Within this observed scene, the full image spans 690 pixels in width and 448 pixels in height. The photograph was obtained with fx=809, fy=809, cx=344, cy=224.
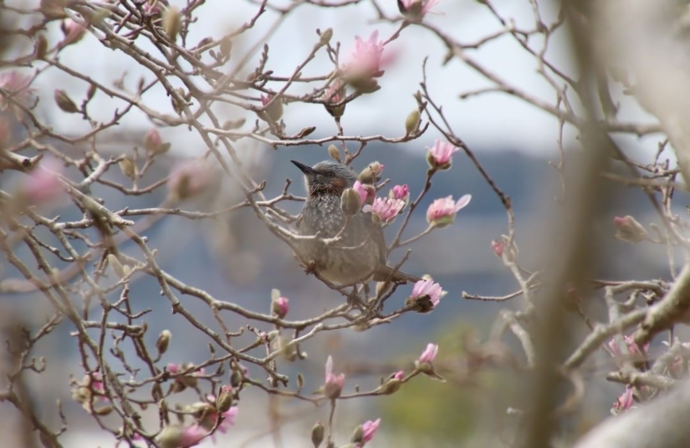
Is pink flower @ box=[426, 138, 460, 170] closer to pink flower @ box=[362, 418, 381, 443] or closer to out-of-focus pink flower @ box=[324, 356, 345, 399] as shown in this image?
out-of-focus pink flower @ box=[324, 356, 345, 399]

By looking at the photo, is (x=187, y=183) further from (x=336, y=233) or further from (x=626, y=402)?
(x=336, y=233)

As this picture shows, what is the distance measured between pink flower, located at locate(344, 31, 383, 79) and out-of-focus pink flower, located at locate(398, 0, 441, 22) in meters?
0.16

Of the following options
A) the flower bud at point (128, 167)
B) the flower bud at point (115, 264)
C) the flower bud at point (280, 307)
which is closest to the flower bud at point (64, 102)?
the flower bud at point (128, 167)

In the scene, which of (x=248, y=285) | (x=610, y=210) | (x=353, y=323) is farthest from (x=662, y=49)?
(x=248, y=285)

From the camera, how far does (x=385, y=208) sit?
3.49m

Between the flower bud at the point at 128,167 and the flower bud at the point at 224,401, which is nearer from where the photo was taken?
the flower bud at the point at 224,401

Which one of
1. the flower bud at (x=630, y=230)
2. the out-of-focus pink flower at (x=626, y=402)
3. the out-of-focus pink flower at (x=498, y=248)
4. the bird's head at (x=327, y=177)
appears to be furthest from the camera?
the bird's head at (x=327, y=177)

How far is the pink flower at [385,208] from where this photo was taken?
11.4 ft

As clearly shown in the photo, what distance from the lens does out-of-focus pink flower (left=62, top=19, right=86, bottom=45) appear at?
3.45 meters

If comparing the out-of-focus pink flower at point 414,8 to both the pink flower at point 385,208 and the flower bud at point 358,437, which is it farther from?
the flower bud at point 358,437

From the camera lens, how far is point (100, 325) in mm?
3107

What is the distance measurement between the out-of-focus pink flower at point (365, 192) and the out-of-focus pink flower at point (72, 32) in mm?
1337

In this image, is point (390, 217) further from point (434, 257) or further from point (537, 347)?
point (434, 257)

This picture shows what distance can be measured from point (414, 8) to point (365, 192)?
78 cm
